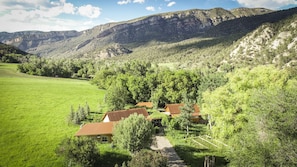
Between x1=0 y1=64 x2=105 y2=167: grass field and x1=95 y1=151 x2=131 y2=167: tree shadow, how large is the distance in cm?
582

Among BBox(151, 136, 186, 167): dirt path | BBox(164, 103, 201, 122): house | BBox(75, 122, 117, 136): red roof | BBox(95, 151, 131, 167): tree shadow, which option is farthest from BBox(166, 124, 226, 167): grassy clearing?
BBox(75, 122, 117, 136): red roof

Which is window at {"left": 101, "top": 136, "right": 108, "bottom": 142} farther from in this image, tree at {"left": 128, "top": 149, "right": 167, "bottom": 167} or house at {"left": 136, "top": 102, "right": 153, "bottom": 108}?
house at {"left": 136, "top": 102, "right": 153, "bottom": 108}

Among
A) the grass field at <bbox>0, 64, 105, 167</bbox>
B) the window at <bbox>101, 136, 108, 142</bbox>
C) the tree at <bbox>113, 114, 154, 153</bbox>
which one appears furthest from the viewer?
the window at <bbox>101, 136, 108, 142</bbox>

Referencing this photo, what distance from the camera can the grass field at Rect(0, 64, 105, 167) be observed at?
3181cm

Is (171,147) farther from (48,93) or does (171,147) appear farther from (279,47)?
(279,47)

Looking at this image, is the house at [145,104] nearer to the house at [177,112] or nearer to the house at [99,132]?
the house at [177,112]

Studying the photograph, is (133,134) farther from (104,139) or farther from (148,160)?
(104,139)

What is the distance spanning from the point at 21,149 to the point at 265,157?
112ft

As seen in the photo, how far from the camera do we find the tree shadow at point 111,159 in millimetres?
31002

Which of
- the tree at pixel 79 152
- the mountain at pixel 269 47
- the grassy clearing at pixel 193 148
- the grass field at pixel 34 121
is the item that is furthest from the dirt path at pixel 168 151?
the mountain at pixel 269 47

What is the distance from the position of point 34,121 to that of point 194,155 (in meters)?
34.3

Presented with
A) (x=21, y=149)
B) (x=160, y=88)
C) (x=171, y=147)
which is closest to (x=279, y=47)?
(x=160, y=88)

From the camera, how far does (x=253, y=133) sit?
2091cm

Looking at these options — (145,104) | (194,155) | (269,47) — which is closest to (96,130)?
(194,155)
